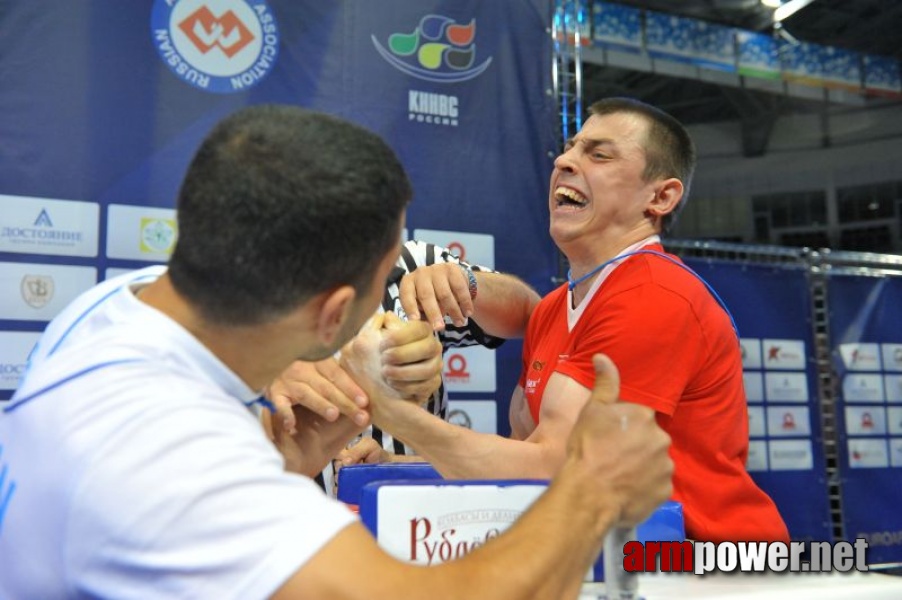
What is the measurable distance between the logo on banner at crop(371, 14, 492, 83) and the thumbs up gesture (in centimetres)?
263

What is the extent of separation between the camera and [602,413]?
0.89 metres

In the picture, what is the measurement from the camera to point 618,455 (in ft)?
2.85

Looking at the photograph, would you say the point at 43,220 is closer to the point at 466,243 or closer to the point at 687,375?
the point at 466,243

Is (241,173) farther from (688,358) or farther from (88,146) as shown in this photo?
(88,146)

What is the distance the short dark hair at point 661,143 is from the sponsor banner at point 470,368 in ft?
4.21

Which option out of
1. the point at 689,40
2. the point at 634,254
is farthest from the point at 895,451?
the point at 689,40

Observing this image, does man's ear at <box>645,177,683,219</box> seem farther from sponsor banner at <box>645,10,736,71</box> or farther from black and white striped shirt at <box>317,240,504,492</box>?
sponsor banner at <box>645,10,736,71</box>

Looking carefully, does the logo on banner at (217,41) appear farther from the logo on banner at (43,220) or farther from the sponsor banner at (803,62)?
the sponsor banner at (803,62)

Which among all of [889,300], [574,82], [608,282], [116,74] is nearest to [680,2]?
[889,300]

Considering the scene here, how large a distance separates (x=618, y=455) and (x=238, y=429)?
0.40 m

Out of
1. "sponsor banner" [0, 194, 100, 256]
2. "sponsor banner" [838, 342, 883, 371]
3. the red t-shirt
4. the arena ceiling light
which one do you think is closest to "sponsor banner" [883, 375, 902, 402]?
"sponsor banner" [838, 342, 883, 371]

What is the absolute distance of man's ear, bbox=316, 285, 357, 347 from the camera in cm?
90

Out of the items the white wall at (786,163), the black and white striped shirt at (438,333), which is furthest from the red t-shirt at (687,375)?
the white wall at (786,163)

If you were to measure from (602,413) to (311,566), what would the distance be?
0.37 m
